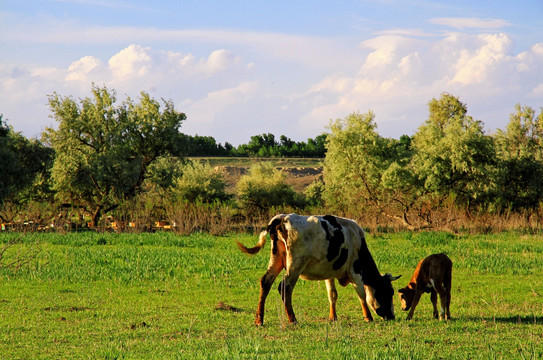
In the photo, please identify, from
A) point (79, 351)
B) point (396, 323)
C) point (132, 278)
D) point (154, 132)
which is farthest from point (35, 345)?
point (154, 132)

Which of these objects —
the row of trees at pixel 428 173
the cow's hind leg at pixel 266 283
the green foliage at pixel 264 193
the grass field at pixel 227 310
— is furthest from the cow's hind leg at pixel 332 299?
the green foliage at pixel 264 193

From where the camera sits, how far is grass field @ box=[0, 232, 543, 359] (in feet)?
29.1

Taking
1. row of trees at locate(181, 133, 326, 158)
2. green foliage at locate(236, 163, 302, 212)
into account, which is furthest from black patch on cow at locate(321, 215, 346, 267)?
row of trees at locate(181, 133, 326, 158)

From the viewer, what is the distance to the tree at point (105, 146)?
39969mm

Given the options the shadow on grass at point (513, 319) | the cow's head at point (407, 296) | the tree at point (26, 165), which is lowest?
the shadow on grass at point (513, 319)

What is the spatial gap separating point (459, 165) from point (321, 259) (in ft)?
94.8

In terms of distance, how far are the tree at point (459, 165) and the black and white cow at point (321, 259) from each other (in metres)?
27.5

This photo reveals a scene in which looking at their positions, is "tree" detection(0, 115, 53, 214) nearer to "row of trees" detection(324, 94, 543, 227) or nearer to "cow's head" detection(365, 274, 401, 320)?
"row of trees" detection(324, 94, 543, 227)

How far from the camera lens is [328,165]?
146 ft

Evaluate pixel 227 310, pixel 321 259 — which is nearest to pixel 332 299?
pixel 321 259

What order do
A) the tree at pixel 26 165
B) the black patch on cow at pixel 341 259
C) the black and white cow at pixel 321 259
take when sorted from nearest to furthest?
the black and white cow at pixel 321 259 < the black patch on cow at pixel 341 259 < the tree at pixel 26 165

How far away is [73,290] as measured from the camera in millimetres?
16312

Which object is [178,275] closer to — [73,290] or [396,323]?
[73,290]

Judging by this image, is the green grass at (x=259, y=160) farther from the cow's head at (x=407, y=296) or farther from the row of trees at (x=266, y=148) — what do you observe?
the cow's head at (x=407, y=296)
